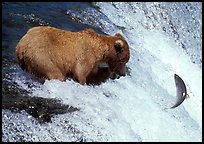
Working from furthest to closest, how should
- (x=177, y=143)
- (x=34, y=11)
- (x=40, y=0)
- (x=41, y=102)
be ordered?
(x=40, y=0) → (x=34, y=11) → (x=177, y=143) → (x=41, y=102)

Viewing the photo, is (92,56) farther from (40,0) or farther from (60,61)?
(40,0)

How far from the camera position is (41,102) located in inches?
213

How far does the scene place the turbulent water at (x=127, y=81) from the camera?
5082 millimetres

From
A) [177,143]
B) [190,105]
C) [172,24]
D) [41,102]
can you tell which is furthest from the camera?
[172,24]

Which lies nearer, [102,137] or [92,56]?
[102,137]

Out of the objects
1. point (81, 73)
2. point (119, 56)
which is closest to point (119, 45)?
point (119, 56)

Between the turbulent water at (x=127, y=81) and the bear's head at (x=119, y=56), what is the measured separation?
5.8 inches

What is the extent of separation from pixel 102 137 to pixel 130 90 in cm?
168

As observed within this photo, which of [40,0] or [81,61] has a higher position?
[81,61]

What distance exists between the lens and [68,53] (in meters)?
6.05

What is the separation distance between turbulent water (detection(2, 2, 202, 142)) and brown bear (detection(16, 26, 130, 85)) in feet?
0.43

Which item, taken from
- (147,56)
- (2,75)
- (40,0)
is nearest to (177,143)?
(2,75)

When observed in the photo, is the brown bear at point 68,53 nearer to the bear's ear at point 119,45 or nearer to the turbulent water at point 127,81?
the bear's ear at point 119,45

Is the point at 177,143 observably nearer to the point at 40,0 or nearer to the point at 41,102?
the point at 41,102
